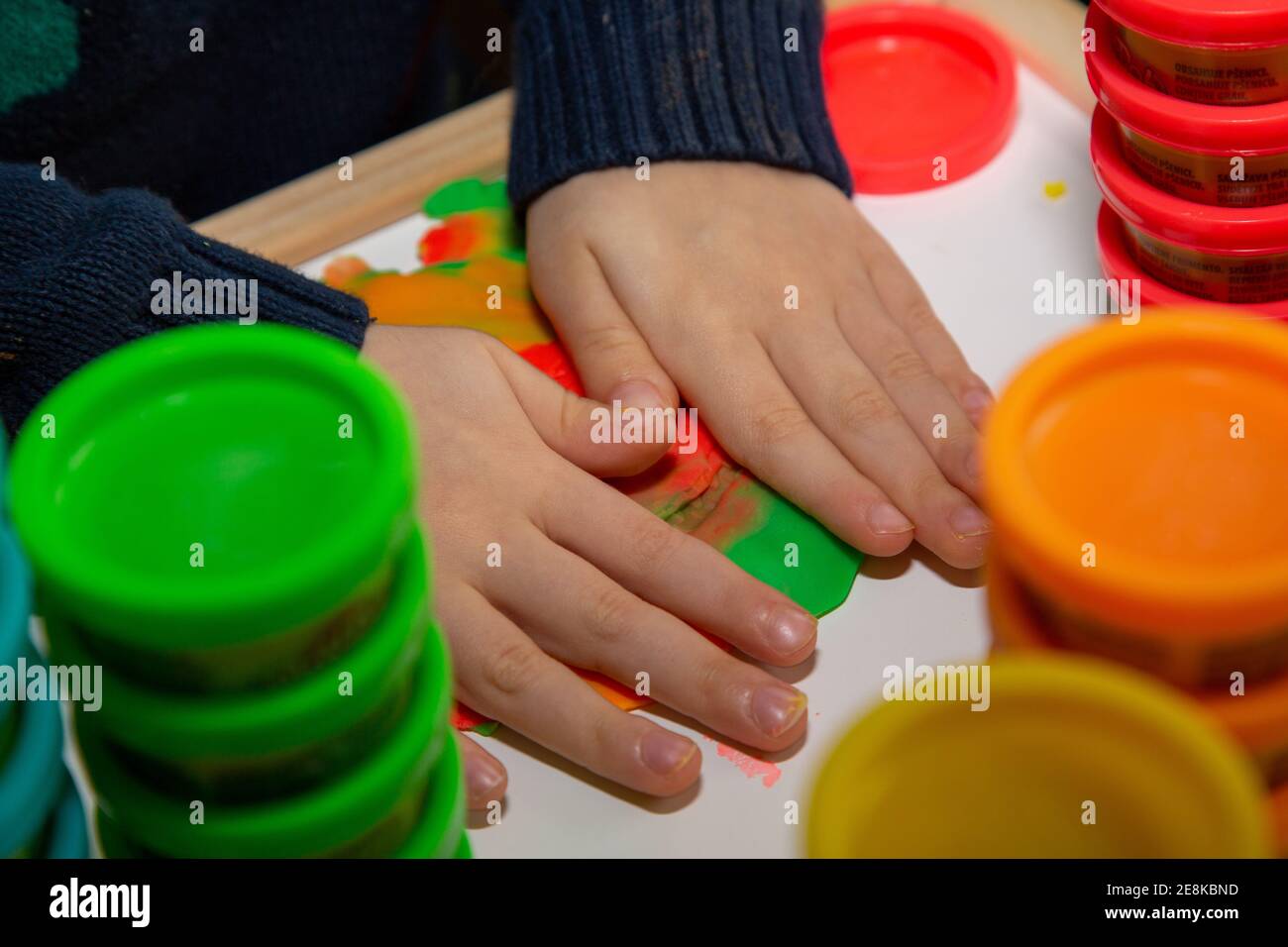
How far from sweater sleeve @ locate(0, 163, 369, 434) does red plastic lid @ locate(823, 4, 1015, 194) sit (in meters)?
0.41

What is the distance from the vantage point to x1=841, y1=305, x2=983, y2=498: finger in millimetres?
674

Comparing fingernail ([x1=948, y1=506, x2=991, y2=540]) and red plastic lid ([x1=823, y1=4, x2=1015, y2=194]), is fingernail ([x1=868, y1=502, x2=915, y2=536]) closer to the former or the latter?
fingernail ([x1=948, y1=506, x2=991, y2=540])

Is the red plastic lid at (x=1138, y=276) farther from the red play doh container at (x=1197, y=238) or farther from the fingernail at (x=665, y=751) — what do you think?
the fingernail at (x=665, y=751)

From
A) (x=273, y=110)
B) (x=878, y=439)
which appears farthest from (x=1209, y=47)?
(x=273, y=110)

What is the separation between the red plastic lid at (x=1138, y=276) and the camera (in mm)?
634

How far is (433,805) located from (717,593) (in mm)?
243

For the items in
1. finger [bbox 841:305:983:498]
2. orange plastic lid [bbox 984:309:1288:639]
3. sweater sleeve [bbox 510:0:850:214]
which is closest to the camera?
orange plastic lid [bbox 984:309:1288:639]

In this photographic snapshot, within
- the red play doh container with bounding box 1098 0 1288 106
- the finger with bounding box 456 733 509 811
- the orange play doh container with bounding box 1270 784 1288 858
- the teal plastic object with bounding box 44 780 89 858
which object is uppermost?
the red play doh container with bounding box 1098 0 1288 106

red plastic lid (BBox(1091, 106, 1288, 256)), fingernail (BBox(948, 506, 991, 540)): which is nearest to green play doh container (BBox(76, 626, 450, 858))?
fingernail (BBox(948, 506, 991, 540))

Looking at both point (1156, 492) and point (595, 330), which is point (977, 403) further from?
point (1156, 492)

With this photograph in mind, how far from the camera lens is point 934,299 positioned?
30.5 inches

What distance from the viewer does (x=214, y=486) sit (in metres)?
0.34

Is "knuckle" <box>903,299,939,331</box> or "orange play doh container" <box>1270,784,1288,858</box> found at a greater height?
"knuckle" <box>903,299,939,331</box>

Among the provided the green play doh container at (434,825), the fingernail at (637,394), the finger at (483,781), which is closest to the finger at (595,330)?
the fingernail at (637,394)
